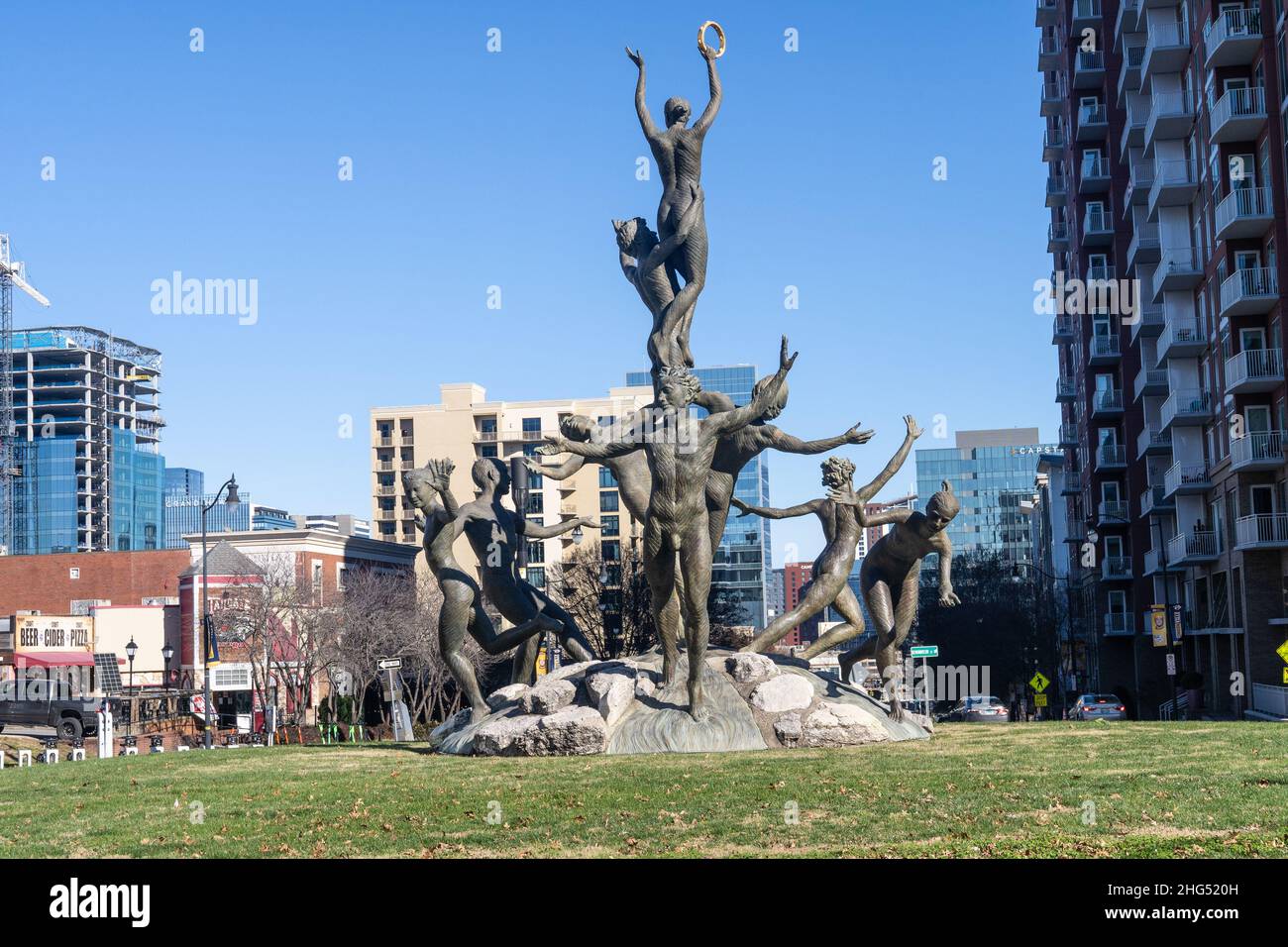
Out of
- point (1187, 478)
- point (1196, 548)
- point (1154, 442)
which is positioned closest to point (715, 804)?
point (1196, 548)

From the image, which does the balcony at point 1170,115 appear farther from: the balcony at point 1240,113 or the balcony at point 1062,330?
the balcony at point 1062,330

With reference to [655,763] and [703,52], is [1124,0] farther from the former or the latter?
[655,763]

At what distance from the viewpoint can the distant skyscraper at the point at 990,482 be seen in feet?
606

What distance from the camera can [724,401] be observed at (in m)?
18.3

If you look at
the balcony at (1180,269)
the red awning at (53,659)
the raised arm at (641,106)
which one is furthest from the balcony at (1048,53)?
the raised arm at (641,106)


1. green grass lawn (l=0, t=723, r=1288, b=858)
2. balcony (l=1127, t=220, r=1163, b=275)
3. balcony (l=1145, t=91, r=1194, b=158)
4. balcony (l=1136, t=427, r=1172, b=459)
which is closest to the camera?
green grass lawn (l=0, t=723, r=1288, b=858)

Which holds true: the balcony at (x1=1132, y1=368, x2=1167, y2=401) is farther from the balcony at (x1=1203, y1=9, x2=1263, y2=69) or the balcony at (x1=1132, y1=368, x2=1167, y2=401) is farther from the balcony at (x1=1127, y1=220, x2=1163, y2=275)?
the balcony at (x1=1203, y1=9, x2=1263, y2=69)

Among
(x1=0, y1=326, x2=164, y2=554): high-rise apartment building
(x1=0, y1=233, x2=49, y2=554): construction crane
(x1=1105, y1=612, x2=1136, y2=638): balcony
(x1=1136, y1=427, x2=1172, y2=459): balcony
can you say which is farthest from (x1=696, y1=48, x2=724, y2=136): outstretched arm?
(x1=0, y1=326, x2=164, y2=554): high-rise apartment building

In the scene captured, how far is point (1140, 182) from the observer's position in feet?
208

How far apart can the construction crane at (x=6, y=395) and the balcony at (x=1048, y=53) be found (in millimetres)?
98885

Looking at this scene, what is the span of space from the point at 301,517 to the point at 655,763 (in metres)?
98.1

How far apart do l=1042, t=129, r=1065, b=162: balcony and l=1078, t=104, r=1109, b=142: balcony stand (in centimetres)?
1098

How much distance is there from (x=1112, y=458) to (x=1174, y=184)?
19.4 m

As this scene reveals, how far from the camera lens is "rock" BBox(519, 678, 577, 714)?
17.3 m
